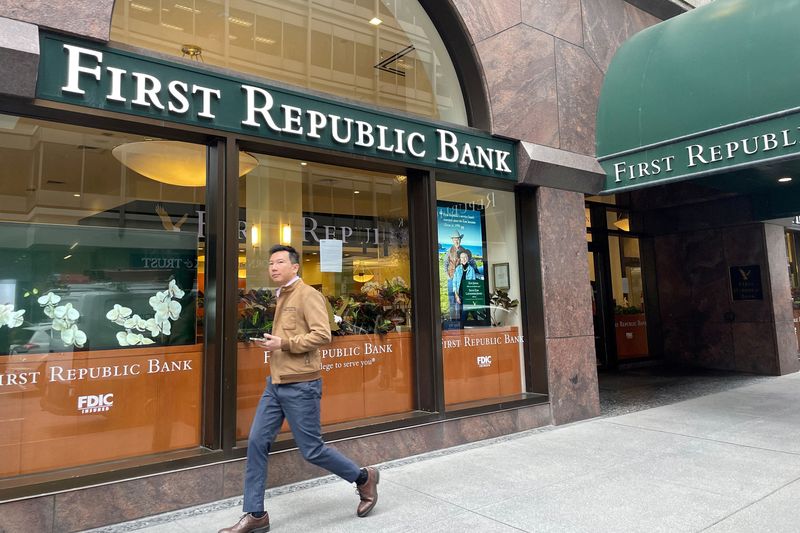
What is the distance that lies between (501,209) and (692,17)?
350cm

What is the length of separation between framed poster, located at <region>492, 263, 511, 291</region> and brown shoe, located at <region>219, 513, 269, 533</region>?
4.20 m

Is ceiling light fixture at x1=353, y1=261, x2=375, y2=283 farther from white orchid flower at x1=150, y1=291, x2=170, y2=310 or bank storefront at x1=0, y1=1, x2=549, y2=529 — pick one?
white orchid flower at x1=150, y1=291, x2=170, y2=310

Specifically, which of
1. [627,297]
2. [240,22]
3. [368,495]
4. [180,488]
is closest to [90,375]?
[180,488]

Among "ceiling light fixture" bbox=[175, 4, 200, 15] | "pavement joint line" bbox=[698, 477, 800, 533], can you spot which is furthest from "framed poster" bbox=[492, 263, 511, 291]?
"ceiling light fixture" bbox=[175, 4, 200, 15]

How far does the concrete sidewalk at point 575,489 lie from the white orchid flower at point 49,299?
5.53ft

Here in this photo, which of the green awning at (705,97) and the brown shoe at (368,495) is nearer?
the brown shoe at (368,495)

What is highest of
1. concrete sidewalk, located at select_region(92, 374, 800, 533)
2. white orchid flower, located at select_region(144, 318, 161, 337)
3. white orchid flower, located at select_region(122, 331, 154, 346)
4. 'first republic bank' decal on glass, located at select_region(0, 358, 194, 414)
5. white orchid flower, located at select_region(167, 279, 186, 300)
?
white orchid flower, located at select_region(167, 279, 186, 300)

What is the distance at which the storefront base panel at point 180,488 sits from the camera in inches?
142

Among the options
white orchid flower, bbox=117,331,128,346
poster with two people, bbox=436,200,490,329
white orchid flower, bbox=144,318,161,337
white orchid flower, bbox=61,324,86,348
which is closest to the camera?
white orchid flower, bbox=61,324,86,348

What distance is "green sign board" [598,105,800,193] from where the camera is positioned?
18.8 ft

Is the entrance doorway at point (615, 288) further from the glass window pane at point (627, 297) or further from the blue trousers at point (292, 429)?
the blue trousers at point (292, 429)

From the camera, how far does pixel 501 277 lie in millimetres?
6969

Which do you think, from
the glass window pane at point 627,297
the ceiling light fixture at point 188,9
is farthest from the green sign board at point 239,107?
the glass window pane at point 627,297

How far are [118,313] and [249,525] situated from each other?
202 centimetres
